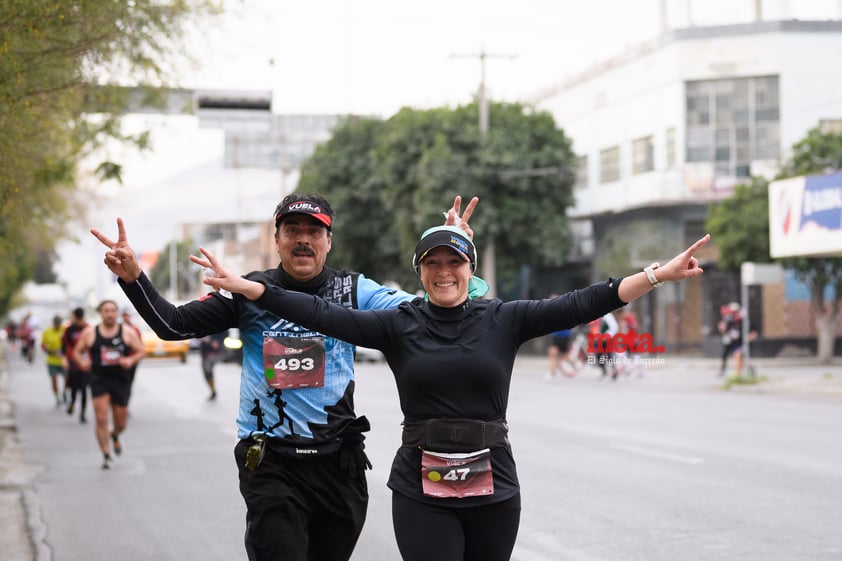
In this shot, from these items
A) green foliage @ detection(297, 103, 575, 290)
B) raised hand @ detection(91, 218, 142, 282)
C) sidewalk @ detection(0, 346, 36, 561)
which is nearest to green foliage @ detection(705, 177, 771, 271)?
green foliage @ detection(297, 103, 575, 290)

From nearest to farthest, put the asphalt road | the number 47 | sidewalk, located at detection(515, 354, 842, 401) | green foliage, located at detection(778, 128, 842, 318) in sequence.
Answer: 1. the number 47
2. the asphalt road
3. sidewalk, located at detection(515, 354, 842, 401)
4. green foliage, located at detection(778, 128, 842, 318)

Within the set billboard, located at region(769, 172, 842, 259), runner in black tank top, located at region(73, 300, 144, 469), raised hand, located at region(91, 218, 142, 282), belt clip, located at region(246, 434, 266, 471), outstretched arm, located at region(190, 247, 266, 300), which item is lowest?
runner in black tank top, located at region(73, 300, 144, 469)

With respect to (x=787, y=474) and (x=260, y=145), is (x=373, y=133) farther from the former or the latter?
(x=787, y=474)

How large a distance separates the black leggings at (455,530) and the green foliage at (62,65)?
4.57 m

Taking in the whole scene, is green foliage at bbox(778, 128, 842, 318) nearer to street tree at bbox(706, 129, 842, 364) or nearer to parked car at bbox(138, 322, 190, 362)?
street tree at bbox(706, 129, 842, 364)

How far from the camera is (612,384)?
1065 inches

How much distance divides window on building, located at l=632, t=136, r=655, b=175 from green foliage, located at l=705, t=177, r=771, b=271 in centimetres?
765

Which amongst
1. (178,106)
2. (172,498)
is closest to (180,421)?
(178,106)

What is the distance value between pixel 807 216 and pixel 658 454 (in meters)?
15.5

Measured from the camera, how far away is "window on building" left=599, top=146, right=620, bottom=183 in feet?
148

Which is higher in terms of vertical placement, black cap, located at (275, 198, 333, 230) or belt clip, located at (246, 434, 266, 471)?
black cap, located at (275, 198, 333, 230)

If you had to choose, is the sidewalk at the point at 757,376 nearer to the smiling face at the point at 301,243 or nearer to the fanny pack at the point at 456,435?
the smiling face at the point at 301,243

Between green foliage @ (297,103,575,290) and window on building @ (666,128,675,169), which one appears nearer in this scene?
window on building @ (666,128,675,169)

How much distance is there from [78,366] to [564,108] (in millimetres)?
35237
